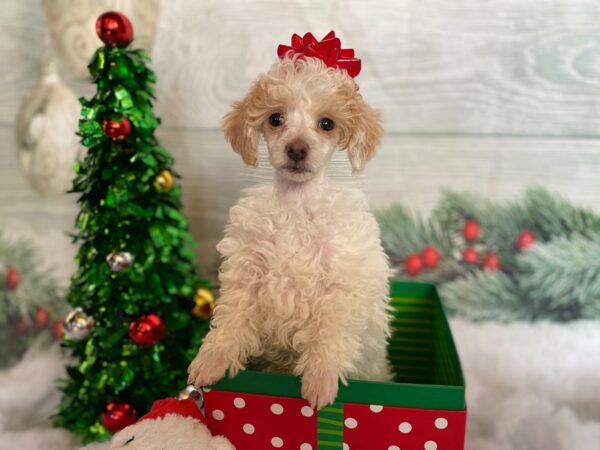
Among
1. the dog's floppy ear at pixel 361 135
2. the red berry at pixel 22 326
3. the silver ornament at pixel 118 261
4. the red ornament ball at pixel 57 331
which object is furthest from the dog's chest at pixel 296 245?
the red berry at pixel 22 326

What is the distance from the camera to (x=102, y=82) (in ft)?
4.17

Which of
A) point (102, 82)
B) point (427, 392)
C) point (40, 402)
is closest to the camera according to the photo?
point (427, 392)

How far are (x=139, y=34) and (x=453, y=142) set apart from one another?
97 centimetres

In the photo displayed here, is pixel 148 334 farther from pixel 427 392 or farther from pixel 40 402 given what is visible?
pixel 427 392

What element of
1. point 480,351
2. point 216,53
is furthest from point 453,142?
point 216,53

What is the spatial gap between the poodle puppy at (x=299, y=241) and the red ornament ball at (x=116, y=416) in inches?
19.7

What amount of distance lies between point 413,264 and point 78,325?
993mm

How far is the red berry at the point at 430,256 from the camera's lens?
1759 mm

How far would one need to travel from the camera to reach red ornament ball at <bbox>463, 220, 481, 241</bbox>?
1725 millimetres

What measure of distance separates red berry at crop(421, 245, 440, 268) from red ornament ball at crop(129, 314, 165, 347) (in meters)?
0.85

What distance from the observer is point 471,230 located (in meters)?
1.73

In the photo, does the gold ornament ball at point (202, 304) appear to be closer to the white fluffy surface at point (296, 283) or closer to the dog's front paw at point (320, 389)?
the white fluffy surface at point (296, 283)

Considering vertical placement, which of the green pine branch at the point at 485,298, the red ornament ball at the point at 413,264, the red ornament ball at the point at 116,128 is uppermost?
the red ornament ball at the point at 116,128

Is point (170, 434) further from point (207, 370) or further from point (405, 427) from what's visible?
point (405, 427)
